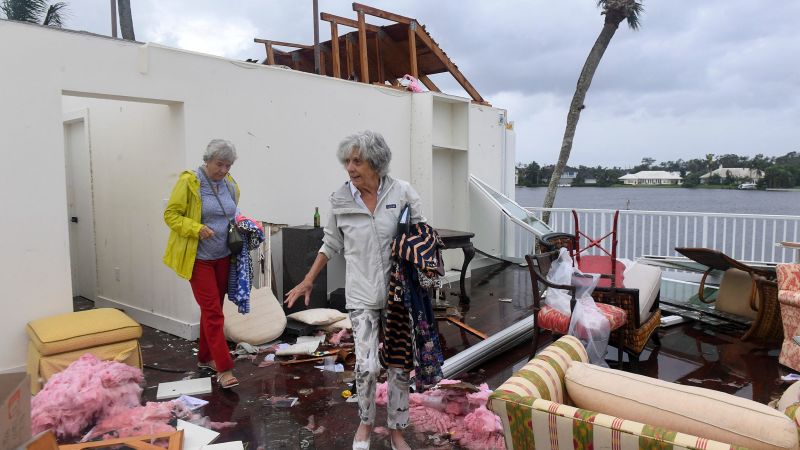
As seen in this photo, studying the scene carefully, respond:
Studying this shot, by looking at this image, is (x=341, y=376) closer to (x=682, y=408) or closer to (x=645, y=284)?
(x=645, y=284)

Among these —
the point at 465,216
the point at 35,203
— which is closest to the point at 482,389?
the point at 35,203

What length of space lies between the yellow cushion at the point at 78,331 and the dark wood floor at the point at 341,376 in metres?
0.43

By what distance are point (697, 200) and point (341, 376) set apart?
26.9 feet

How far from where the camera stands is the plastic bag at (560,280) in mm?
3973

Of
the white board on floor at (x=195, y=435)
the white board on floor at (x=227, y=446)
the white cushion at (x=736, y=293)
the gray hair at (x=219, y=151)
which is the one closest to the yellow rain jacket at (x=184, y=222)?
the gray hair at (x=219, y=151)

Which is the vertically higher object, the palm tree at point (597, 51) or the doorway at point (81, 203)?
the palm tree at point (597, 51)

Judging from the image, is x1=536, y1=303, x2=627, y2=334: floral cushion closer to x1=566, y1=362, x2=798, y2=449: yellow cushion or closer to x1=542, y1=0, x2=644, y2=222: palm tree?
x1=566, y1=362, x2=798, y2=449: yellow cushion

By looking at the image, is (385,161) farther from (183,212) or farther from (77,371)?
(77,371)

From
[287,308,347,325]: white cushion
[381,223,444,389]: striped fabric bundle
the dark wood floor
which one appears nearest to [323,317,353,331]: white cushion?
[287,308,347,325]: white cushion

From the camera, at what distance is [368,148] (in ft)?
8.45

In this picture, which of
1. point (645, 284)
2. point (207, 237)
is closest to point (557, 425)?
point (207, 237)

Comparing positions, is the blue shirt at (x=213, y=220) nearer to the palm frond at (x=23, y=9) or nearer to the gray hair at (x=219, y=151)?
the gray hair at (x=219, y=151)

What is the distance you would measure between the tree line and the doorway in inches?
297

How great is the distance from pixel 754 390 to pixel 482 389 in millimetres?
1855
